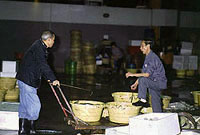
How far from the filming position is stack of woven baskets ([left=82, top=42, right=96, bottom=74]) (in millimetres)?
20484

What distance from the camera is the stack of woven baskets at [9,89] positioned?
35.2 ft

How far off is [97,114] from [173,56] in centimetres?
1448

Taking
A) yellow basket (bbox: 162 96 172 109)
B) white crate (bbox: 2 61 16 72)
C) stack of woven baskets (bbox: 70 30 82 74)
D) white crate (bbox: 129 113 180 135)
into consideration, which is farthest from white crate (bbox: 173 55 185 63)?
white crate (bbox: 129 113 180 135)

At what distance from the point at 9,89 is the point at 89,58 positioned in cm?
984

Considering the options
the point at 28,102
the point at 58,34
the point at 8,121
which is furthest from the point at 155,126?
the point at 58,34

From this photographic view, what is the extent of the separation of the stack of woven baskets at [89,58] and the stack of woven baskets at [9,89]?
31.6ft

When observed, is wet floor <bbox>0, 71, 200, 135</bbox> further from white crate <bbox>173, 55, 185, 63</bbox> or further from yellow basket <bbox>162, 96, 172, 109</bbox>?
white crate <bbox>173, 55, 185, 63</bbox>

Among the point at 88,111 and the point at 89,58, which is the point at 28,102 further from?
the point at 89,58

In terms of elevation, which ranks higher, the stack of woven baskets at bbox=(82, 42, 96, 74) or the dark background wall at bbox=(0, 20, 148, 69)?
the dark background wall at bbox=(0, 20, 148, 69)

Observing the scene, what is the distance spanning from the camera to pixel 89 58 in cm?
2044

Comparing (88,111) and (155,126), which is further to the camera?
(88,111)

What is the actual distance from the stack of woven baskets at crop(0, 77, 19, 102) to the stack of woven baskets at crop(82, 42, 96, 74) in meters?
9.64

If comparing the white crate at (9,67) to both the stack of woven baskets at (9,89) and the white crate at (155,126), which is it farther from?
the white crate at (155,126)

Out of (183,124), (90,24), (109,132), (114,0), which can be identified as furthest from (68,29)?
(109,132)
